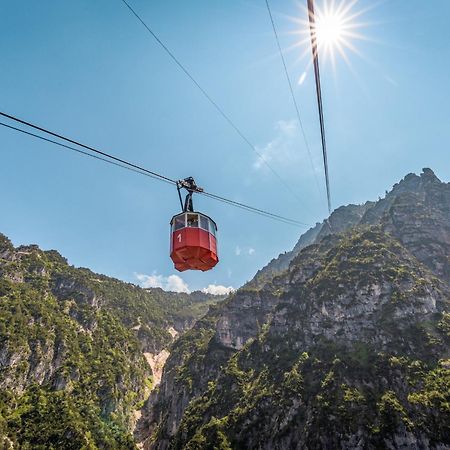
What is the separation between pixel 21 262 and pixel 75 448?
3797 inches

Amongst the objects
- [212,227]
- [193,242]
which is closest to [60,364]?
[212,227]

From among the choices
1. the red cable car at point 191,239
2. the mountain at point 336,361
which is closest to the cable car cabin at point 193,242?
the red cable car at point 191,239

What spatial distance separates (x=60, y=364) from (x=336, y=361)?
94.1 metres

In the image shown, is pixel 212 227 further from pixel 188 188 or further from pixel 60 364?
pixel 60 364

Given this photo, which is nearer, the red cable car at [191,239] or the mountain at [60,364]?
the red cable car at [191,239]

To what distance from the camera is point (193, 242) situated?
49.4 ft

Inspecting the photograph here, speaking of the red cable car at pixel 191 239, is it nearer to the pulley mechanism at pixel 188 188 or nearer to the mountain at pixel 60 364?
the pulley mechanism at pixel 188 188

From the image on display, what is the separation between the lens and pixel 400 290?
101000mm

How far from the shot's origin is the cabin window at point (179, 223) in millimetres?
15716

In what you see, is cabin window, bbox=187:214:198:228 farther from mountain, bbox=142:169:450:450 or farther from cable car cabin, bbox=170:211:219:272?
mountain, bbox=142:169:450:450

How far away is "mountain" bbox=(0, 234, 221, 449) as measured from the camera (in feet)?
274

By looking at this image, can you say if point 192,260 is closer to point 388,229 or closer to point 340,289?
point 340,289

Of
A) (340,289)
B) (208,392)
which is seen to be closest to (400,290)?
(340,289)

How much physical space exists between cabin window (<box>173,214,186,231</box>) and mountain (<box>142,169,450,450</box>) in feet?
248
